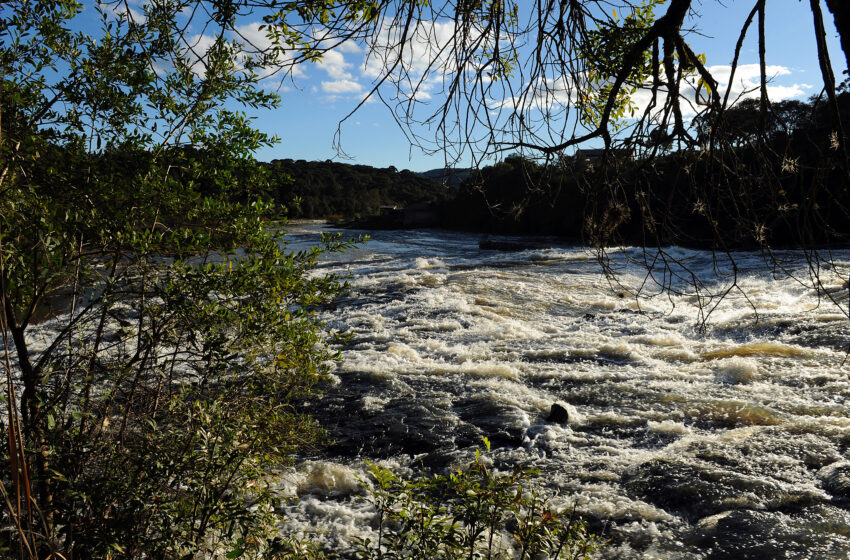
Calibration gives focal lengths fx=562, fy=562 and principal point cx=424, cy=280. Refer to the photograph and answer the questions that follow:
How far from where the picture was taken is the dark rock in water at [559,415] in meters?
6.76

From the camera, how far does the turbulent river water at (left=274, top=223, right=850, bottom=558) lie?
474cm

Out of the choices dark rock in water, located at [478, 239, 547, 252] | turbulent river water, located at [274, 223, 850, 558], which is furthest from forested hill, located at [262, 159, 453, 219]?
turbulent river water, located at [274, 223, 850, 558]

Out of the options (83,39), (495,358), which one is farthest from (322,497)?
(495,358)

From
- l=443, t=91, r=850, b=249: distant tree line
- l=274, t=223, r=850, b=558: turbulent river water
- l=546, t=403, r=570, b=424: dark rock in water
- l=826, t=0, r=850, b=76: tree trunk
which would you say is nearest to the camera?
l=826, t=0, r=850, b=76: tree trunk

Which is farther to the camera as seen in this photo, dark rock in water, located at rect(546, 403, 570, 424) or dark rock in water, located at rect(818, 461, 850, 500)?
dark rock in water, located at rect(546, 403, 570, 424)

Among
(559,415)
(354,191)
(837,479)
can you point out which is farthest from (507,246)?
(354,191)

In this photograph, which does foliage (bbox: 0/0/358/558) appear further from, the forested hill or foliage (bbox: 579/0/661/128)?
the forested hill

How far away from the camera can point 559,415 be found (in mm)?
6785

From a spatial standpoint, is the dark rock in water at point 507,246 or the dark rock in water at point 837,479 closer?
the dark rock in water at point 837,479

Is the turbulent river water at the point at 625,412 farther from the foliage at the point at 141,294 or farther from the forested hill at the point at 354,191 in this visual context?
the forested hill at the point at 354,191

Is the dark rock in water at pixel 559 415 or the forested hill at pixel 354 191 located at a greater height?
the forested hill at pixel 354 191

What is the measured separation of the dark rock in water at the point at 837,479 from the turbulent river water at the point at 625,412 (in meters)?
0.02

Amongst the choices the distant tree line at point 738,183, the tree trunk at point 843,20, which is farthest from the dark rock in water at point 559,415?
the tree trunk at point 843,20

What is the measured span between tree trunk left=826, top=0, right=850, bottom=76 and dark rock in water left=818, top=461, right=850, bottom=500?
4.67 m
